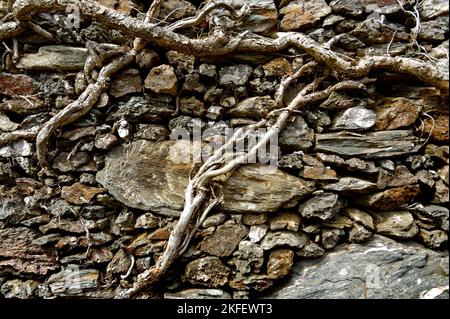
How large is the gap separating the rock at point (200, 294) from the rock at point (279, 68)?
183 centimetres

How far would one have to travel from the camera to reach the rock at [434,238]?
2420 millimetres

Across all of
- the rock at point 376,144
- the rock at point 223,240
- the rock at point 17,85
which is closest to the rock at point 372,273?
the rock at point 223,240

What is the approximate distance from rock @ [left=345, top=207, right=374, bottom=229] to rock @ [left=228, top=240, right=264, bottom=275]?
0.78 metres

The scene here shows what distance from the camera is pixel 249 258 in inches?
96.7

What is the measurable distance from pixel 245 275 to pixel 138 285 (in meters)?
0.84

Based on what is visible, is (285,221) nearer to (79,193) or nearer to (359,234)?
(359,234)

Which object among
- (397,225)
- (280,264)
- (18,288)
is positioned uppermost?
(397,225)

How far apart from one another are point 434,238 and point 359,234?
0.57 meters

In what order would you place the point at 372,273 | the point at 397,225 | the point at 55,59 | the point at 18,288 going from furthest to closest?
the point at 55,59 < the point at 18,288 < the point at 397,225 < the point at 372,273

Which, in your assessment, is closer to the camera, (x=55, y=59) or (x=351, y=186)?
(x=351, y=186)

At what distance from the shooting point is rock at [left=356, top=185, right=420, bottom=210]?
2.49 metres

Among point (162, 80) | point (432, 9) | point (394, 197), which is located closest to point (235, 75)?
point (162, 80)

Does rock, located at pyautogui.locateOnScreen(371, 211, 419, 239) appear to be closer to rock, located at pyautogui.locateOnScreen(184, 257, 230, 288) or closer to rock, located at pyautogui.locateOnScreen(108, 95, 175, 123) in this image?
rock, located at pyautogui.locateOnScreen(184, 257, 230, 288)

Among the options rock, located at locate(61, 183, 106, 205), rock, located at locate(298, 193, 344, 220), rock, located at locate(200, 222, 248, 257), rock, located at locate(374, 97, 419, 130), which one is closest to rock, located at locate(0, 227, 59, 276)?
rock, located at locate(61, 183, 106, 205)
